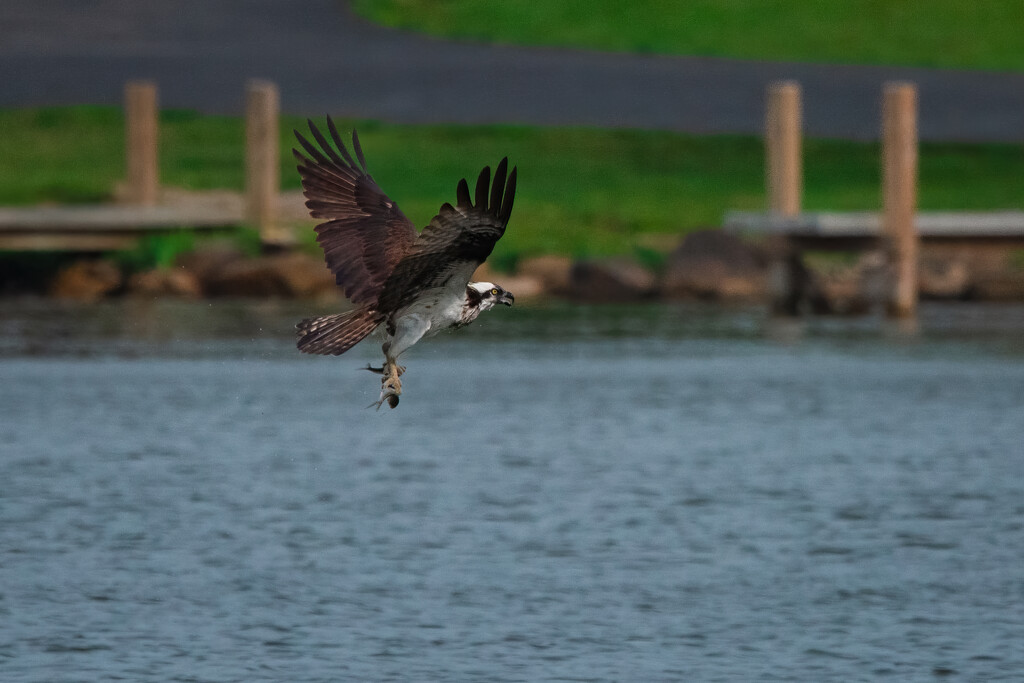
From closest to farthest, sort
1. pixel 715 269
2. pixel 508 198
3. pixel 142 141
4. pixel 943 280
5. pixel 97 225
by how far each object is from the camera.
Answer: pixel 508 198
pixel 97 225
pixel 142 141
pixel 715 269
pixel 943 280

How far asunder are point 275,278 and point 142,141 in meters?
2.67

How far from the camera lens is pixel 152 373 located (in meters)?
28.2

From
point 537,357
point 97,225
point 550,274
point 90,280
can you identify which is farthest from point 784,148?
point 90,280

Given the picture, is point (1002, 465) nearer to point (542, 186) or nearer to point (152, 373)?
point (152, 373)

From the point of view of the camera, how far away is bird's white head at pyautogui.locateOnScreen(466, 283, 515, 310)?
13281 millimetres

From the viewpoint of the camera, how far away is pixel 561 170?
1497 inches

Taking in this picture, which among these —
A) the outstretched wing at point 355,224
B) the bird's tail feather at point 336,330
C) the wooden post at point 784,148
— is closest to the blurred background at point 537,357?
the wooden post at point 784,148

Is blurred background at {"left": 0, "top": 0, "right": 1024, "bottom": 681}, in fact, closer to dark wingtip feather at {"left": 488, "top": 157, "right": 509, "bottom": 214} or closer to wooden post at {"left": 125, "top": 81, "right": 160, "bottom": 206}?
wooden post at {"left": 125, "top": 81, "right": 160, "bottom": 206}

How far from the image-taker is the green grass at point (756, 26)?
1779 inches

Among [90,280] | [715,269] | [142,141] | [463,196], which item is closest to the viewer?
[463,196]

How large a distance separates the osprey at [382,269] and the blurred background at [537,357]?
2.56 metres

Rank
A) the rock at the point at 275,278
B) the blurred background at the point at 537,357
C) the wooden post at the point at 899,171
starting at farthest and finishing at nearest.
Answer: the rock at the point at 275,278 → the wooden post at the point at 899,171 → the blurred background at the point at 537,357

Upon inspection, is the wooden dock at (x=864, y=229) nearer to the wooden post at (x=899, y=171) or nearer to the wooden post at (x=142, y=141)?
the wooden post at (x=899, y=171)

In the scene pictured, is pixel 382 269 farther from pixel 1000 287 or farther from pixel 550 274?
pixel 1000 287
